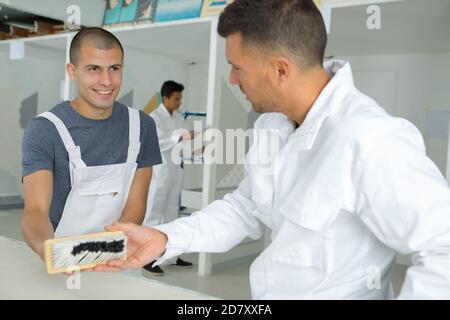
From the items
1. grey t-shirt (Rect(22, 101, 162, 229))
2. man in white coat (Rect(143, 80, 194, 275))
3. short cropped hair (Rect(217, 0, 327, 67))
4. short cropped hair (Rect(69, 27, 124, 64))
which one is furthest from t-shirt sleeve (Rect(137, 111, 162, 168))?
man in white coat (Rect(143, 80, 194, 275))

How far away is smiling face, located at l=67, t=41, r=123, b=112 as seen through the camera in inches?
63.0

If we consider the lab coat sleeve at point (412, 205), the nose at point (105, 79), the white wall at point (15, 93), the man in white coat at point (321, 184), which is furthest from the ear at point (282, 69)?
the white wall at point (15, 93)

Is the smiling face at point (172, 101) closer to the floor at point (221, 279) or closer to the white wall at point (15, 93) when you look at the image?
the floor at point (221, 279)

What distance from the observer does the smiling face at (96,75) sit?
63.0 inches

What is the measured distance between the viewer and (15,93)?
4.98 m

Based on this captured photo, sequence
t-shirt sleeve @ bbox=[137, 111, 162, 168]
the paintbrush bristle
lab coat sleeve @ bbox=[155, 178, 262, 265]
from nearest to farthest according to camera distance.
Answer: the paintbrush bristle, lab coat sleeve @ bbox=[155, 178, 262, 265], t-shirt sleeve @ bbox=[137, 111, 162, 168]

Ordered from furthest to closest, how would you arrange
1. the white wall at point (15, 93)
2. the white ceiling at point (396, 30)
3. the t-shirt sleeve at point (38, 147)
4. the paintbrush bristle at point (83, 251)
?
the white wall at point (15, 93), the white ceiling at point (396, 30), the t-shirt sleeve at point (38, 147), the paintbrush bristle at point (83, 251)

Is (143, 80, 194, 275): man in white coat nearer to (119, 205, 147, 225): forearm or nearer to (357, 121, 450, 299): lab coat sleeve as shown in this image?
(119, 205, 147, 225): forearm

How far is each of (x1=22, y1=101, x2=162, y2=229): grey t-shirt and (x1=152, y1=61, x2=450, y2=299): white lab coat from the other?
544 millimetres

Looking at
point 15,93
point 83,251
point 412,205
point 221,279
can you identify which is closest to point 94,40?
point 83,251

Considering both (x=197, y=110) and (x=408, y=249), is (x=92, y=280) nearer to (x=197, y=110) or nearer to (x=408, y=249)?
(x=408, y=249)

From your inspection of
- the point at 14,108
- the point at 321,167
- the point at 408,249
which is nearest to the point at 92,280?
the point at 321,167

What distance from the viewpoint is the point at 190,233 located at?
4.02ft

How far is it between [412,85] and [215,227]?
2889mm
